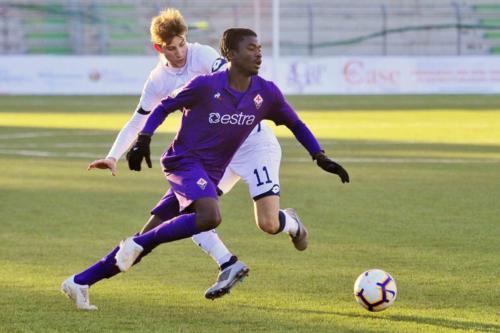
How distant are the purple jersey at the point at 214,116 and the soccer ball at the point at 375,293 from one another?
127 cm

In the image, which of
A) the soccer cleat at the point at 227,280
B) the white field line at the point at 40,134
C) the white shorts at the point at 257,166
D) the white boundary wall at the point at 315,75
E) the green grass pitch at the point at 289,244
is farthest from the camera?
the white boundary wall at the point at 315,75

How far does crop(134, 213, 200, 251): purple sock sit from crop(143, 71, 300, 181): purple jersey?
443 millimetres

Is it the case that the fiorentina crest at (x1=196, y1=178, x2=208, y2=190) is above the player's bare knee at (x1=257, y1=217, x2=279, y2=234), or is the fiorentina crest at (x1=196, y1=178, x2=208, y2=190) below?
above

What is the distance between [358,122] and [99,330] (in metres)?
20.8

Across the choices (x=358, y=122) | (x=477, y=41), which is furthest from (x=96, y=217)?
(x=477, y=41)

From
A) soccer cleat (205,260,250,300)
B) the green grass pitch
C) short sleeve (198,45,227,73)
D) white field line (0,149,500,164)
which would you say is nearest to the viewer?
the green grass pitch

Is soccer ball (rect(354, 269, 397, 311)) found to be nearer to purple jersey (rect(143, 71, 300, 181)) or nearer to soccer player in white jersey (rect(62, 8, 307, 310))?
soccer player in white jersey (rect(62, 8, 307, 310))

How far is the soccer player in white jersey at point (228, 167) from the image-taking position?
774 cm

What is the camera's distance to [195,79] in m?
7.50

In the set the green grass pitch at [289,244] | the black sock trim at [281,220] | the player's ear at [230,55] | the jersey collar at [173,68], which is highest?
the player's ear at [230,55]

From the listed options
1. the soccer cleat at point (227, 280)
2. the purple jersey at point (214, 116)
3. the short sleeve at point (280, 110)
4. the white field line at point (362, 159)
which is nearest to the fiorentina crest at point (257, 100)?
the purple jersey at point (214, 116)

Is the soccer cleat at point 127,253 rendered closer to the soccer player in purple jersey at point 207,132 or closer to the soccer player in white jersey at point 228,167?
the soccer player in purple jersey at point 207,132

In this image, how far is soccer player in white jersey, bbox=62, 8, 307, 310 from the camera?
774 centimetres

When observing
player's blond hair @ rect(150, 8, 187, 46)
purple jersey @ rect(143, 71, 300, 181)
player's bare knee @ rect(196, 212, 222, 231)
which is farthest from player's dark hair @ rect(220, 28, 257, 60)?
player's bare knee @ rect(196, 212, 222, 231)
